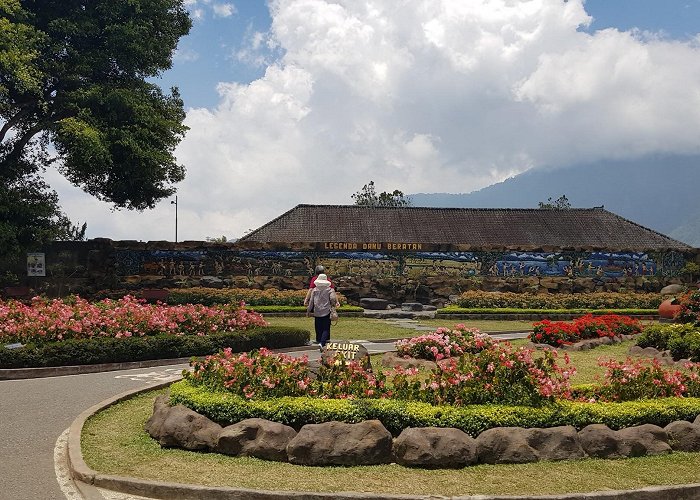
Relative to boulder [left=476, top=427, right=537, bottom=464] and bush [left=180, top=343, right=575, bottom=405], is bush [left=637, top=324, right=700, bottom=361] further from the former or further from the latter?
boulder [left=476, top=427, right=537, bottom=464]

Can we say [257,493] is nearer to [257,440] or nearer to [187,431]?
[257,440]

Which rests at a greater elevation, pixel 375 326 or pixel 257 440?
pixel 375 326

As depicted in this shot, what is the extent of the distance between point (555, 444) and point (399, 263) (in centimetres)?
2313

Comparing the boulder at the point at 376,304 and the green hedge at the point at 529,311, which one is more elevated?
the boulder at the point at 376,304

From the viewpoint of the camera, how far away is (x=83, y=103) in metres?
25.9

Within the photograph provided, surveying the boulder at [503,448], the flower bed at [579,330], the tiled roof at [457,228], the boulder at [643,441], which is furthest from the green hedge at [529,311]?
the boulder at [503,448]

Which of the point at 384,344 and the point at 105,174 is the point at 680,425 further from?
the point at 105,174

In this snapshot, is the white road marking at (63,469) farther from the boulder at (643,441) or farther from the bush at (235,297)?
the bush at (235,297)

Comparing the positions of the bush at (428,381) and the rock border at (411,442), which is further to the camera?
the bush at (428,381)

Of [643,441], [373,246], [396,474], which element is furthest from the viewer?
[373,246]

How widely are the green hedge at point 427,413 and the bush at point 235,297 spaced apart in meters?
19.1

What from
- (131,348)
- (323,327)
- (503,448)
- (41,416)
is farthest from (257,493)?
(131,348)

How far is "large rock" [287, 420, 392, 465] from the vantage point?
22.2ft

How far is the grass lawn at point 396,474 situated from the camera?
6.12 m
